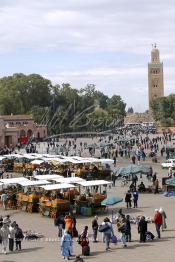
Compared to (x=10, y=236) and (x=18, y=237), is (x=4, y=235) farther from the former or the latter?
(x=18, y=237)

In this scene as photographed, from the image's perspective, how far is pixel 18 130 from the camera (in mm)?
91562

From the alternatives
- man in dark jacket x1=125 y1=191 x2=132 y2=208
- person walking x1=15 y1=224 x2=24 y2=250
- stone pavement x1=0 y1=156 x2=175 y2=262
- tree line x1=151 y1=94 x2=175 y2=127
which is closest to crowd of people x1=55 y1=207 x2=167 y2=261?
stone pavement x1=0 y1=156 x2=175 y2=262

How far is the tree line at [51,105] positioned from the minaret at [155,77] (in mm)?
57196

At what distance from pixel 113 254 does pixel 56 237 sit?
11.0ft

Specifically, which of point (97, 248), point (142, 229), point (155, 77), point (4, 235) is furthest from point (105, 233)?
point (155, 77)

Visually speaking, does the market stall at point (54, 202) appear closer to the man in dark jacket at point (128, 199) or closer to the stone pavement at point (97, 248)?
the stone pavement at point (97, 248)

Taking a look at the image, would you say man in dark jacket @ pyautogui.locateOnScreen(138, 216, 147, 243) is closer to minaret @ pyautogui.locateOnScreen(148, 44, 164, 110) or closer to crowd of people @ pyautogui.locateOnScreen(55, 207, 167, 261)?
crowd of people @ pyautogui.locateOnScreen(55, 207, 167, 261)

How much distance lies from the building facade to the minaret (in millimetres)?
92362

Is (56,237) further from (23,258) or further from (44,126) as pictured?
(44,126)

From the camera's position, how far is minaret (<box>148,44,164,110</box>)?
626ft

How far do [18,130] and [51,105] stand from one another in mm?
30220

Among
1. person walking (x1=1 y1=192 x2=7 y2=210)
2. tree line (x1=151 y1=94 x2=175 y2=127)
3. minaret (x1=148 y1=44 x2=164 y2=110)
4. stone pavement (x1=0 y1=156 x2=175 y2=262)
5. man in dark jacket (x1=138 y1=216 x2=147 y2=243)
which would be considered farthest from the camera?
minaret (x1=148 y1=44 x2=164 y2=110)

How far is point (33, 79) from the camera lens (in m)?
121

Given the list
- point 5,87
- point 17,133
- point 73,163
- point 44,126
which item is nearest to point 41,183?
point 73,163
